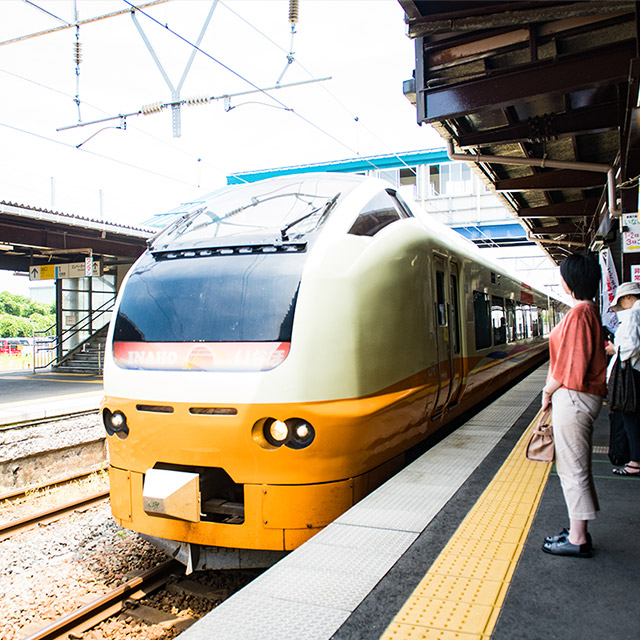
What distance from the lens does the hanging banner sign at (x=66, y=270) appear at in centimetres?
1719

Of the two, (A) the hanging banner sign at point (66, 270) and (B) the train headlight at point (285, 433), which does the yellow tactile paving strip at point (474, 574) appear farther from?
(A) the hanging banner sign at point (66, 270)

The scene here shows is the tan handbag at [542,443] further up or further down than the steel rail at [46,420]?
further up

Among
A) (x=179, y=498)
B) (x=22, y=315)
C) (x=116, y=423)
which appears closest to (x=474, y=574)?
(x=179, y=498)

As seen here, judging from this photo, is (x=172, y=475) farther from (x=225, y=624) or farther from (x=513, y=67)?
(x=513, y=67)

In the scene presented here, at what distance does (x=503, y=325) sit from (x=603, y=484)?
513 centimetres

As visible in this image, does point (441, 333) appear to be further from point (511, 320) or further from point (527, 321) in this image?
point (527, 321)

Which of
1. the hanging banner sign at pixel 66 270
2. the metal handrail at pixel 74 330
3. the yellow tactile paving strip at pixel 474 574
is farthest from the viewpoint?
the metal handrail at pixel 74 330

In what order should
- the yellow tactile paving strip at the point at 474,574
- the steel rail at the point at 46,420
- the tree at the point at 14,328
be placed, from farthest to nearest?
the tree at the point at 14,328, the steel rail at the point at 46,420, the yellow tactile paving strip at the point at 474,574

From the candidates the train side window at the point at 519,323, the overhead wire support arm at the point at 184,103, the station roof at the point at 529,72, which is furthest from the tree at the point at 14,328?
the station roof at the point at 529,72

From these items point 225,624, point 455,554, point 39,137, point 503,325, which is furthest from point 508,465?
point 39,137

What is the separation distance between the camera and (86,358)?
18.8m

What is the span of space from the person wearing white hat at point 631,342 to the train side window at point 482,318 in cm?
251

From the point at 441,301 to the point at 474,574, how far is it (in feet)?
10.0

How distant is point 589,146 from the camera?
27.9 ft
